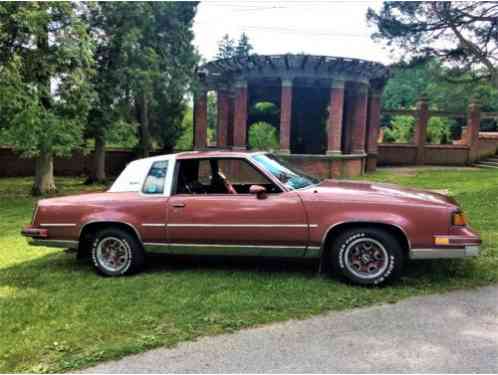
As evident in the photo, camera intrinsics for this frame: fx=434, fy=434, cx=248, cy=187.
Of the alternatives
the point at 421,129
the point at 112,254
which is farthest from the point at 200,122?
the point at 112,254

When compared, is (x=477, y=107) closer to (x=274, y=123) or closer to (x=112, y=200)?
(x=274, y=123)

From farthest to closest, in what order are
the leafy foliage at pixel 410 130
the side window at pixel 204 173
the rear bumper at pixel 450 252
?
the leafy foliage at pixel 410 130 < the side window at pixel 204 173 < the rear bumper at pixel 450 252

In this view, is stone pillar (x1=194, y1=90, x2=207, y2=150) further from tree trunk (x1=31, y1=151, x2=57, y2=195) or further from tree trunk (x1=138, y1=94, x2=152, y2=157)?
tree trunk (x1=31, y1=151, x2=57, y2=195)

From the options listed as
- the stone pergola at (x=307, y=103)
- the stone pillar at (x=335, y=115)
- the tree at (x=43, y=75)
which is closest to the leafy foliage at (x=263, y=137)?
the stone pergola at (x=307, y=103)

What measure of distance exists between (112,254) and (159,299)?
1.24 metres

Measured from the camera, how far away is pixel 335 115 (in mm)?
18828

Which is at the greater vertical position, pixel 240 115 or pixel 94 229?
pixel 240 115

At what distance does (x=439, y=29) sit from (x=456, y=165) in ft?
46.6

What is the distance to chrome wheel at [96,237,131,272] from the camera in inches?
213

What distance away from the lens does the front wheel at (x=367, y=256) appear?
4.64 metres

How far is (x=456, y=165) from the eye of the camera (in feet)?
82.0

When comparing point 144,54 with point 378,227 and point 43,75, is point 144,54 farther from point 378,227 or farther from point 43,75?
point 378,227

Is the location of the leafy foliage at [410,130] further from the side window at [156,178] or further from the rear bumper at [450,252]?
the side window at [156,178]

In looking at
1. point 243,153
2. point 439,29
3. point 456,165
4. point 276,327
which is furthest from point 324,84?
point 276,327
